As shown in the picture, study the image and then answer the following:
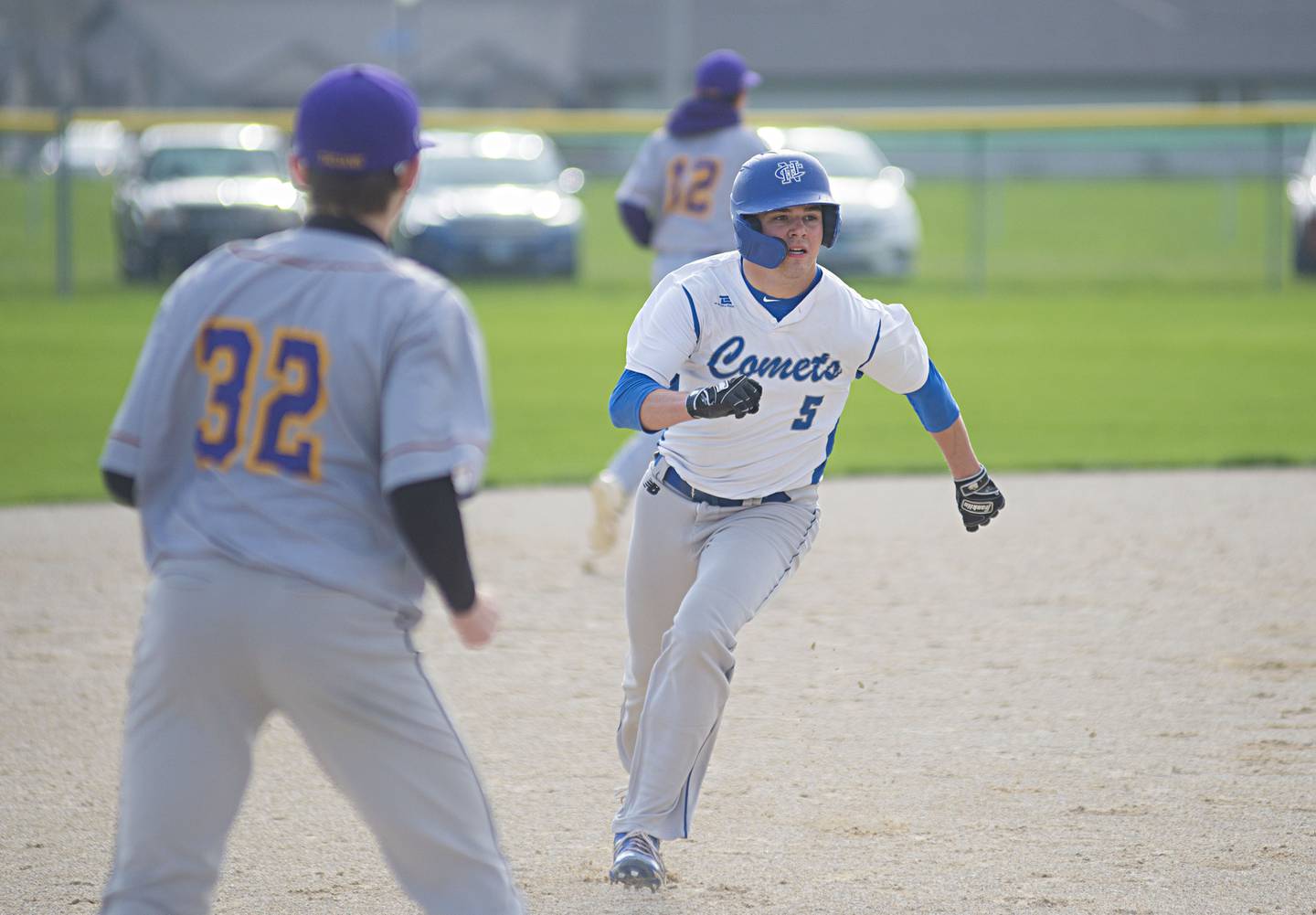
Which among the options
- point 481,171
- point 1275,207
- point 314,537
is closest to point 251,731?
point 314,537

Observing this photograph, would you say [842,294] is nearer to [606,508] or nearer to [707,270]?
[707,270]

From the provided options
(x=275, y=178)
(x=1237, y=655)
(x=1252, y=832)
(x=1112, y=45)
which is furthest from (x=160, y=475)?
(x=1112, y=45)

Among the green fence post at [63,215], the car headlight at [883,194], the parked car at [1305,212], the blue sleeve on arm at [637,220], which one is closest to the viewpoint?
the blue sleeve on arm at [637,220]

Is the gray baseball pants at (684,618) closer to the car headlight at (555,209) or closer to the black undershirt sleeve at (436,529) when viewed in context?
the black undershirt sleeve at (436,529)

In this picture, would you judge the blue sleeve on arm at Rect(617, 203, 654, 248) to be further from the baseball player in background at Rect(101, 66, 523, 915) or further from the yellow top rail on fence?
the yellow top rail on fence

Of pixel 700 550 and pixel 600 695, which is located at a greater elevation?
pixel 700 550

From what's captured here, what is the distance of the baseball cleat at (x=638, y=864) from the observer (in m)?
3.88

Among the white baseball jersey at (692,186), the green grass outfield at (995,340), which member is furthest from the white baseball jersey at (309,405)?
the green grass outfield at (995,340)

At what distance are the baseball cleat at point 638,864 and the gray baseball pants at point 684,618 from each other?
3cm

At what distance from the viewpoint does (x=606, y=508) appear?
7.30m

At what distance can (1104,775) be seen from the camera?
186 inches

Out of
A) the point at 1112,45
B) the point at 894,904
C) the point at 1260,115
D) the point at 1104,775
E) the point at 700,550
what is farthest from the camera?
the point at 1112,45

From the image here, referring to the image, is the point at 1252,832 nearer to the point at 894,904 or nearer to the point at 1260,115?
the point at 894,904

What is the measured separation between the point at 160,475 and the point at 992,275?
2035 cm
